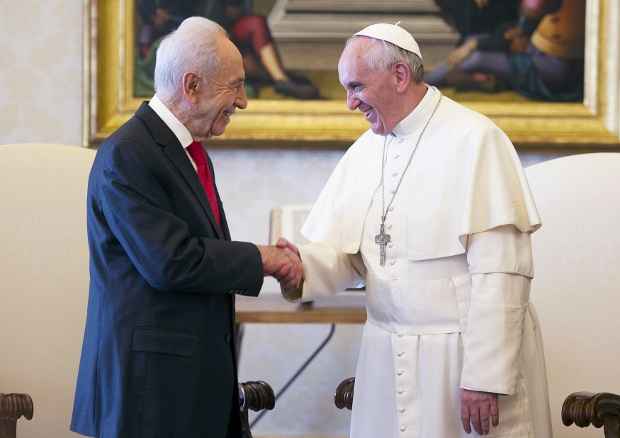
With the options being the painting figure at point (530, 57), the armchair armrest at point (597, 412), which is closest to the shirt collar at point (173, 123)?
the armchair armrest at point (597, 412)

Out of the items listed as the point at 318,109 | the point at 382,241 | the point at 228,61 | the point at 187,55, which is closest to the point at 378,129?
the point at 382,241

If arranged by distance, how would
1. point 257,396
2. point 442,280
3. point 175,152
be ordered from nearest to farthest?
point 175,152, point 442,280, point 257,396

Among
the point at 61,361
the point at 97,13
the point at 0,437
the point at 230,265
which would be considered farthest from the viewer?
the point at 97,13

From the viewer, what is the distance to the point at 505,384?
263 centimetres

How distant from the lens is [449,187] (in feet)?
9.39

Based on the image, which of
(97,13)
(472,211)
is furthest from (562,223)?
(97,13)

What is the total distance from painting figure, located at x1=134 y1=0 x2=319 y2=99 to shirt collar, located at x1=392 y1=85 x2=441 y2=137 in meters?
1.54

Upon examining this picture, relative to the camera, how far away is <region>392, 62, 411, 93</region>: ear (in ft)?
9.47

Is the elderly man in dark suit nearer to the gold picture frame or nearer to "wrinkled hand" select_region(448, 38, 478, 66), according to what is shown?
the gold picture frame

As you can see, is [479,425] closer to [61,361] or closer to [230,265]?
[230,265]

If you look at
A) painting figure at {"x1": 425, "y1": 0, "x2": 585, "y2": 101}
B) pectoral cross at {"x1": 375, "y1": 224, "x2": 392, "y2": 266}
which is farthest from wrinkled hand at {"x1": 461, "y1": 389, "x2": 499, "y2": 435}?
painting figure at {"x1": 425, "y1": 0, "x2": 585, "y2": 101}

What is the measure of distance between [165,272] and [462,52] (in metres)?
2.41

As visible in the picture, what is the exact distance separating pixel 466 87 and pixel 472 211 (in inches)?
72.4

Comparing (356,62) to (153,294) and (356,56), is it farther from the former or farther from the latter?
(153,294)
